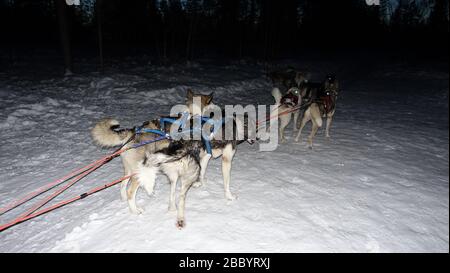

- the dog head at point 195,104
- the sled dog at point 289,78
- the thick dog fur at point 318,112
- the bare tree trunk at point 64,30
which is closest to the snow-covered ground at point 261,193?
the thick dog fur at point 318,112

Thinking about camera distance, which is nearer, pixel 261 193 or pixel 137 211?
pixel 137 211

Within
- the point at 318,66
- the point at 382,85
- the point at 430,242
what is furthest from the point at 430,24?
the point at 430,242

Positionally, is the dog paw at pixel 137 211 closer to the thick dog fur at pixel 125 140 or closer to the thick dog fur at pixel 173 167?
the thick dog fur at pixel 173 167

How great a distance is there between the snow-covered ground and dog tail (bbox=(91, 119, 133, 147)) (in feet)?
3.40

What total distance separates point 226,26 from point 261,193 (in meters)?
35.0

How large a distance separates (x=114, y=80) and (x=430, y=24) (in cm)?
6068

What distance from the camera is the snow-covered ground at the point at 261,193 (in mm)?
3092

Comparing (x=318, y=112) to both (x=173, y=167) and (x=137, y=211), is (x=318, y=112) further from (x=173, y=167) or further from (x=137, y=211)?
(x=137, y=211)

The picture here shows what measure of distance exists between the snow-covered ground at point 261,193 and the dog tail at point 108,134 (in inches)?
40.8

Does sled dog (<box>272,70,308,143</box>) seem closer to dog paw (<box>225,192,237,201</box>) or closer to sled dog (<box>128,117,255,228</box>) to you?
dog paw (<box>225,192,237,201</box>)

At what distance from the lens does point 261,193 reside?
416 cm

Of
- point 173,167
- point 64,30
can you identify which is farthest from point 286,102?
point 64,30

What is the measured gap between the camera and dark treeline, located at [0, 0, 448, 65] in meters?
25.8

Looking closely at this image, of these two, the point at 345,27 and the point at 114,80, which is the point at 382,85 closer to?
the point at 114,80
